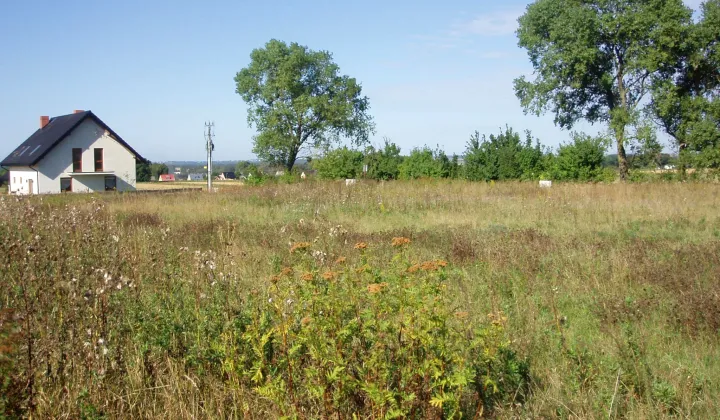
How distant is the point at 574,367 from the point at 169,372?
272 cm

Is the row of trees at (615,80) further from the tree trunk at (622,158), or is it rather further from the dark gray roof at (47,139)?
the dark gray roof at (47,139)

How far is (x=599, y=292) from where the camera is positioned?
620 centimetres

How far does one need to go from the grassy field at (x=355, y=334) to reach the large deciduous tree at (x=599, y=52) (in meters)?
28.7

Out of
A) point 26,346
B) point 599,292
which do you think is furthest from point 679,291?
point 26,346

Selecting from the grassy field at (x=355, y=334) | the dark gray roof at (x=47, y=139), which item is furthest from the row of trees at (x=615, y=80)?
the dark gray roof at (x=47, y=139)

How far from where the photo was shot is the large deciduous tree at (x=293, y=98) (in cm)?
5172

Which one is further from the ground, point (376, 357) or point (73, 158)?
point (73, 158)

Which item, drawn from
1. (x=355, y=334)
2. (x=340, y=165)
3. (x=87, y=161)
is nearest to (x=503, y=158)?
(x=340, y=165)

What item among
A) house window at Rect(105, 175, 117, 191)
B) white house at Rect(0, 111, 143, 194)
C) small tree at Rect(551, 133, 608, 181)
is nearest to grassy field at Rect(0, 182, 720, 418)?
small tree at Rect(551, 133, 608, 181)

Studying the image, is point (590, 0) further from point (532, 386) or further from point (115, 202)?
point (532, 386)

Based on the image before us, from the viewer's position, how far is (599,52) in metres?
34.1

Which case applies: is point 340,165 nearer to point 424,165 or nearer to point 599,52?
point 424,165

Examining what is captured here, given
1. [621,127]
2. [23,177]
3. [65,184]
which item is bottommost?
[65,184]

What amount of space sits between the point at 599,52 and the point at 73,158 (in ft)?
133
